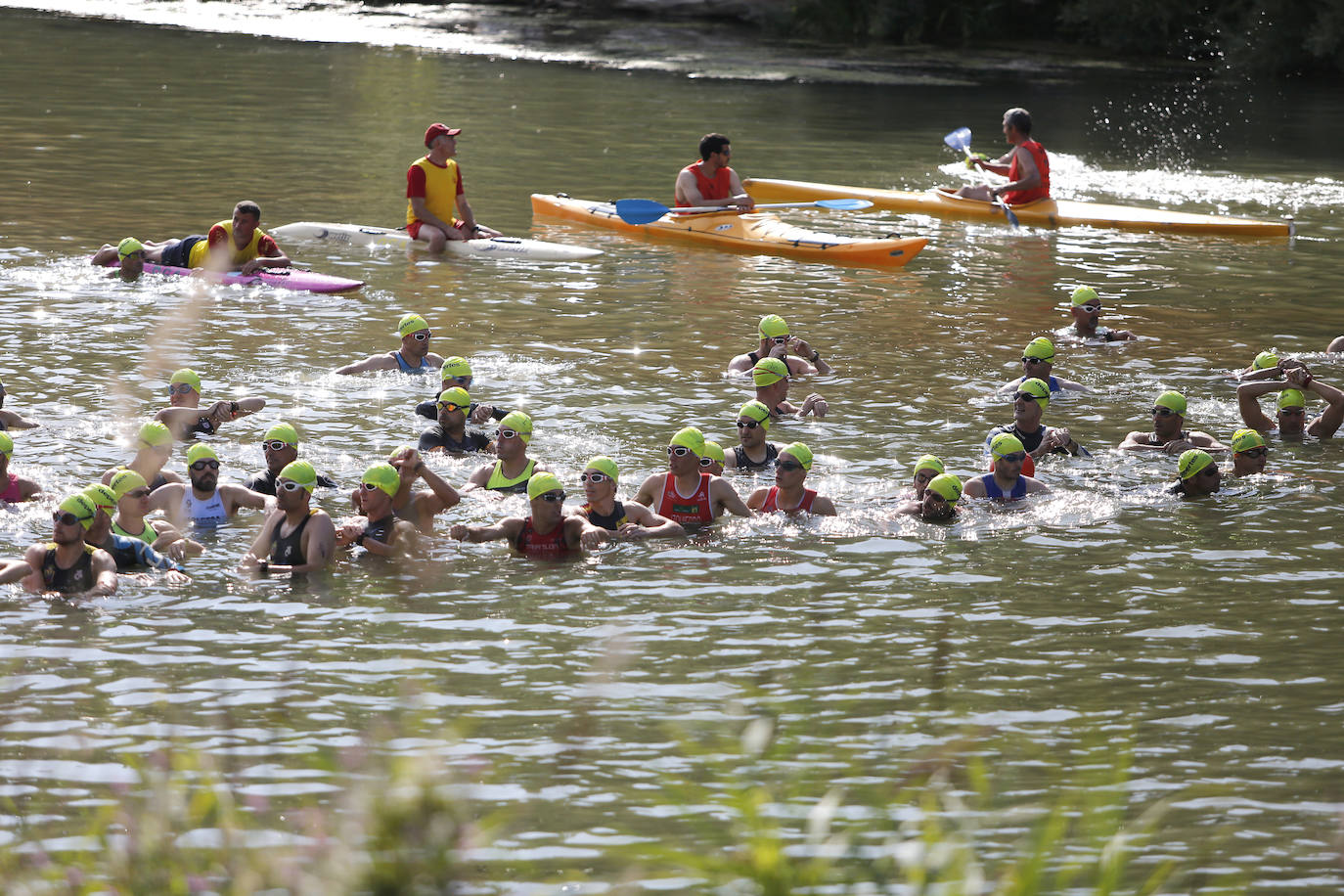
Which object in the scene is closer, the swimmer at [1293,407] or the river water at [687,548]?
the river water at [687,548]

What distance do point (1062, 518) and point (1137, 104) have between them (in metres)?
28.8

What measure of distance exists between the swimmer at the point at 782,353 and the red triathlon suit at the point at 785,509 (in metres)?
3.34

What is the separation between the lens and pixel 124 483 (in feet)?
37.0

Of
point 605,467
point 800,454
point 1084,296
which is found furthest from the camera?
point 1084,296

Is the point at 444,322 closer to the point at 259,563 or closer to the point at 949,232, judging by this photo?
the point at 259,563

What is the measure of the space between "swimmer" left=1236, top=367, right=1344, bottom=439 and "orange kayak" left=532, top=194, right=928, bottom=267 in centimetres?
748

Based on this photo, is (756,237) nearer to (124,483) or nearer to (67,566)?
(124,483)

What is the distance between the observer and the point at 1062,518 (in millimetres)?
12406

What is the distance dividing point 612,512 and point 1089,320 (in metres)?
7.91

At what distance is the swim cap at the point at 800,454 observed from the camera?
1218 centimetres

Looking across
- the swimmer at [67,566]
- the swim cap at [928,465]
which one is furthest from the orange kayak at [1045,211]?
the swimmer at [67,566]

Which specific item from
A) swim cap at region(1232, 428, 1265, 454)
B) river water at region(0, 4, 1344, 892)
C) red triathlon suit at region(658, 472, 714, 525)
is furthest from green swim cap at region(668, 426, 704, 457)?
swim cap at region(1232, 428, 1265, 454)

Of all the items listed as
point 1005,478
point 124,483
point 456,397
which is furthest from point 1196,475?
point 124,483

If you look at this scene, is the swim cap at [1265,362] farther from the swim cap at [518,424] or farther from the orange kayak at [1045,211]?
the orange kayak at [1045,211]
